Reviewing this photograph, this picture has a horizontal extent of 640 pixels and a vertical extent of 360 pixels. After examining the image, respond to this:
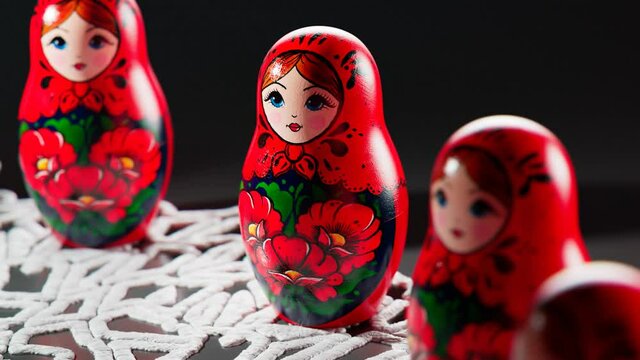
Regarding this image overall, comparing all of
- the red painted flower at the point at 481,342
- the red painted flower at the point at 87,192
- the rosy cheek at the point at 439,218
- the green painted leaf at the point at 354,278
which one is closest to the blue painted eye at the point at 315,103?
the green painted leaf at the point at 354,278

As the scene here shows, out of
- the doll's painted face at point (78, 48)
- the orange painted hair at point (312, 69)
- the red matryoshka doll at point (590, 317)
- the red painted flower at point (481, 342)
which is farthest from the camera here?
the doll's painted face at point (78, 48)

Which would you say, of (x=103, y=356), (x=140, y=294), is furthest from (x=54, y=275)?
(x=103, y=356)

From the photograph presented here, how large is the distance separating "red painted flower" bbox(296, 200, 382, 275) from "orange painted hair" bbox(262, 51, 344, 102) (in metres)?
0.17

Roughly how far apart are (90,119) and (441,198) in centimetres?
94

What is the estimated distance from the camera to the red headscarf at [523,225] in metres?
1.19

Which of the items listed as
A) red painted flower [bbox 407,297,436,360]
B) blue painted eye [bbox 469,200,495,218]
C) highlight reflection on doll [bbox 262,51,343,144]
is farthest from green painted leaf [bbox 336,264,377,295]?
blue painted eye [bbox 469,200,495,218]

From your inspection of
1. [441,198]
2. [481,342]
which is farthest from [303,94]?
[481,342]

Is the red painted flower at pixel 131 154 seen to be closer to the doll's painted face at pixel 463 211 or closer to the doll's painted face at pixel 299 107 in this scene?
the doll's painted face at pixel 299 107

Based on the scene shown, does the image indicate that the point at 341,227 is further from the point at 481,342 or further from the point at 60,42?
the point at 60,42

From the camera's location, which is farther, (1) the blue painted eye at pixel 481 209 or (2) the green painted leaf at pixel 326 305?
(2) the green painted leaf at pixel 326 305

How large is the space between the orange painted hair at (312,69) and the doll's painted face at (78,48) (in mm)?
514

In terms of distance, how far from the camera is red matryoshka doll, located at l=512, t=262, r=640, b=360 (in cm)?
96

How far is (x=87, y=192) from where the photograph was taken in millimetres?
1976

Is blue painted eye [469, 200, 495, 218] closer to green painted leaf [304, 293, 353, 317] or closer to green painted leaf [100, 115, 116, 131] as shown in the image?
green painted leaf [304, 293, 353, 317]
